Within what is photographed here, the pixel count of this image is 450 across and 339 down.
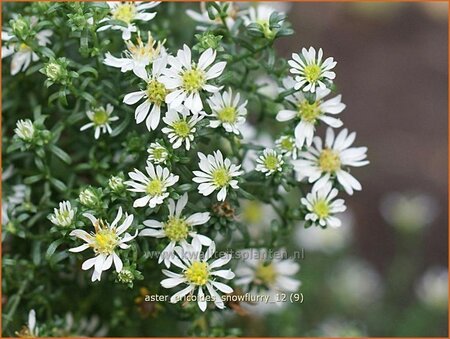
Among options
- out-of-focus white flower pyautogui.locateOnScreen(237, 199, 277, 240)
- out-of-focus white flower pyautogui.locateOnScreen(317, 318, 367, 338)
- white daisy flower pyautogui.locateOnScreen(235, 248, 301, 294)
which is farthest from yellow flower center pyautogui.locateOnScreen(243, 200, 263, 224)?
out-of-focus white flower pyautogui.locateOnScreen(317, 318, 367, 338)

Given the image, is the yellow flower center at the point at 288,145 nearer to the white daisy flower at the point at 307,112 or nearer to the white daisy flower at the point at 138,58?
the white daisy flower at the point at 307,112

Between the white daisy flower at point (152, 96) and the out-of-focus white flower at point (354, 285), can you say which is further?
the out-of-focus white flower at point (354, 285)

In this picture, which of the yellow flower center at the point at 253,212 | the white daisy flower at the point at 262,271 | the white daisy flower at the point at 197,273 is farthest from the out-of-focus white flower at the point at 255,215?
the white daisy flower at the point at 197,273

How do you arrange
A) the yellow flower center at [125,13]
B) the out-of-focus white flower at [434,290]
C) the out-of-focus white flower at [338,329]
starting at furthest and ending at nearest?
the out-of-focus white flower at [434,290]
the out-of-focus white flower at [338,329]
the yellow flower center at [125,13]

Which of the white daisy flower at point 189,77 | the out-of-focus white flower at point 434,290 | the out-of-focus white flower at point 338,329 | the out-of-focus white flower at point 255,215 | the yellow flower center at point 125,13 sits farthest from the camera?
the out-of-focus white flower at point 434,290

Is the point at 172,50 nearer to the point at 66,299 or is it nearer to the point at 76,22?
the point at 76,22

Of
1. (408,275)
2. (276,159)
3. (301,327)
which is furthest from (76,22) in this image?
(408,275)

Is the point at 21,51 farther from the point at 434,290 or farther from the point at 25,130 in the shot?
the point at 434,290
